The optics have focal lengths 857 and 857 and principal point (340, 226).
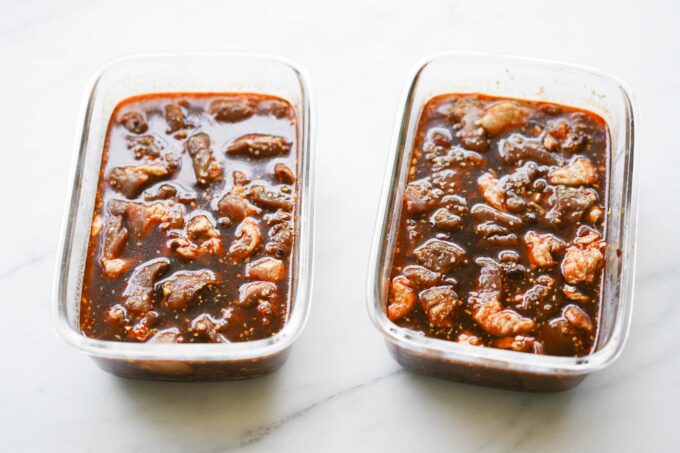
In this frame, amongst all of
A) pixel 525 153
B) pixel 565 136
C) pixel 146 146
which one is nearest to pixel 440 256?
pixel 525 153

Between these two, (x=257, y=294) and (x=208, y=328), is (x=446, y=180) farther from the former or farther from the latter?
(x=208, y=328)

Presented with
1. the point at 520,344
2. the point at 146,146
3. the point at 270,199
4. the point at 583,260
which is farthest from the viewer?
the point at 146,146

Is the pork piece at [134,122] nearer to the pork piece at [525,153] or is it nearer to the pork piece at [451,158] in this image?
the pork piece at [451,158]

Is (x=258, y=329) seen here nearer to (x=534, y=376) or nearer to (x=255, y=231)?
(x=255, y=231)

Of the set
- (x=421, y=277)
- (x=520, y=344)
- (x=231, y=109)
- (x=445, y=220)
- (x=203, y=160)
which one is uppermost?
(x=231, y=109)

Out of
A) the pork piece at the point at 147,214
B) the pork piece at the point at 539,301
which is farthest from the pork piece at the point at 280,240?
the pork piece at the point at 539,301

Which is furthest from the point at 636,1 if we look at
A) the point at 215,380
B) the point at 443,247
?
the point at 215,380
